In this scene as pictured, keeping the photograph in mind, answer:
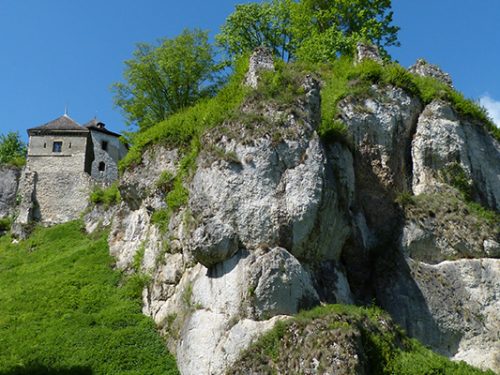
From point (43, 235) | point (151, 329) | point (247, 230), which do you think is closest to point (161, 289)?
point (151, 329)

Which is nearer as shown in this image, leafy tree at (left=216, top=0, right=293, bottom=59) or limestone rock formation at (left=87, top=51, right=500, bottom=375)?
limestone rock formation at (left=87, top=51, right=500, bottom=375)

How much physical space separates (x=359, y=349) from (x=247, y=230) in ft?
13.1

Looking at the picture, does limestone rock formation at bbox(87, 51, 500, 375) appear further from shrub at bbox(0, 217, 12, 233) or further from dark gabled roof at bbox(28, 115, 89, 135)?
dark gabled roof at bbox(28, 115, 89, 135)

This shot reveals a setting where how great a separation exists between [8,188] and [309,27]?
57.1ft

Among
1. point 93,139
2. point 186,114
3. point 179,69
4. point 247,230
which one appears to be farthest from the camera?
point 93,139

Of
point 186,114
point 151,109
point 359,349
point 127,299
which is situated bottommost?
point 359,349

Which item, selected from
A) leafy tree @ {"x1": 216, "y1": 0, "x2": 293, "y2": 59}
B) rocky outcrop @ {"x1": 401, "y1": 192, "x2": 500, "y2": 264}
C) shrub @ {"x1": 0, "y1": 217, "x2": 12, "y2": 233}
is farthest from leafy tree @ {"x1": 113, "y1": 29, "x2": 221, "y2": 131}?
rocky outcrop @ {"x1": 401, "y1": 192, "x2": 500, "y2": 264}

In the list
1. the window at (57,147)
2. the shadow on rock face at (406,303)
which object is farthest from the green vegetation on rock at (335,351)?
the window at (57,147)

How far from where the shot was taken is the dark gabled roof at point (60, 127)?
1384 inches

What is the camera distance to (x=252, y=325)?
14.8 metres

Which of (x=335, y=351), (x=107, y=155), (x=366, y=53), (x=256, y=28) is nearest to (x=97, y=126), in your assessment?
(x=107, y=155)

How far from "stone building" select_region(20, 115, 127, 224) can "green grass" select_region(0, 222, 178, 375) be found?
767cm

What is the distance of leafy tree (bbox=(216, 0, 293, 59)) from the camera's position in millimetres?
32875

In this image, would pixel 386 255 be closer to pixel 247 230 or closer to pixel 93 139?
pixel 247 230
